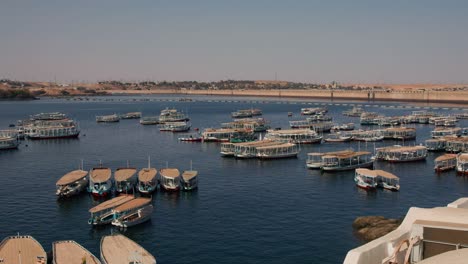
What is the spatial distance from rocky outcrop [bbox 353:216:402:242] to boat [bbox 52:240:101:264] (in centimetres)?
2712

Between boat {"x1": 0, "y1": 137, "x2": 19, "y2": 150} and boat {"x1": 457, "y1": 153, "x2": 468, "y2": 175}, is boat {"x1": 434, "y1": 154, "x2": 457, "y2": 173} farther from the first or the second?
boat {"x1": 0, "y1": 137, "x2": 19, "y2": 150}

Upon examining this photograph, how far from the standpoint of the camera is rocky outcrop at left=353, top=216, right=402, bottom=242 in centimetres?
4878

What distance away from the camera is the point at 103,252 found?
41.3m

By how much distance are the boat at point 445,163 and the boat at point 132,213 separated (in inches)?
2096

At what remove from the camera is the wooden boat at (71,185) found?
6762 cm

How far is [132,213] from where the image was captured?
55.5m

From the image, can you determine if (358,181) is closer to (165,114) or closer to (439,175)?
(439,175)

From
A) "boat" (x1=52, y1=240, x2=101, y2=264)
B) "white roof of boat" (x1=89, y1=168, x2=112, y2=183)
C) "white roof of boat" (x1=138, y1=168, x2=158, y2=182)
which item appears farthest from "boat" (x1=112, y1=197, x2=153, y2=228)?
"white roof of boat" (x1=89, y1=168, x2=112, y2=183)

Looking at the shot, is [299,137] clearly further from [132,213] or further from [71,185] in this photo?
[132,213]

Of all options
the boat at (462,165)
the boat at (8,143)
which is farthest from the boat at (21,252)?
the boat at (8,143)

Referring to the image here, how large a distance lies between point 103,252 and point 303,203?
30.6 m

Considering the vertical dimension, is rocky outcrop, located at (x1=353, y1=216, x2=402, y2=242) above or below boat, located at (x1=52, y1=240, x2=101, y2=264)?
below

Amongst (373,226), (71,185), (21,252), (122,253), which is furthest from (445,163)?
(21,252)

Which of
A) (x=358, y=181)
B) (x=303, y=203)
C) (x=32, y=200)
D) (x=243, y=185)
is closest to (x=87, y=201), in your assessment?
(x=32, y=200)
